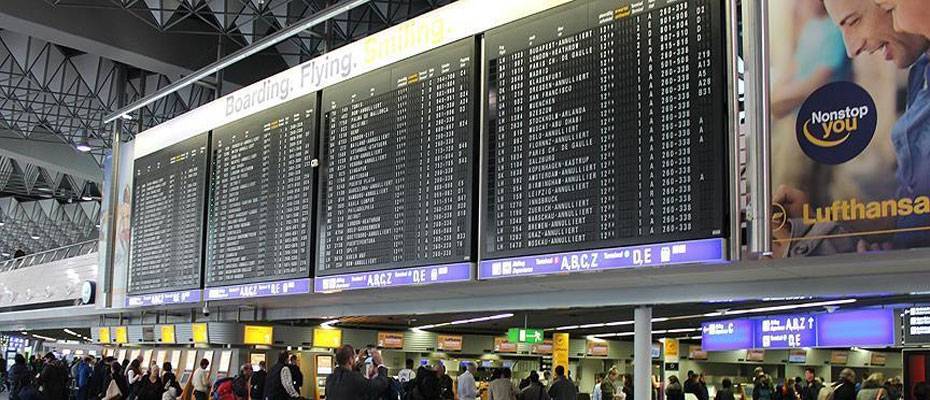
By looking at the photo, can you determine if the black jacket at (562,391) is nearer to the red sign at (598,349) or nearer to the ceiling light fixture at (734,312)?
the ceiling light fixture at (734,312)

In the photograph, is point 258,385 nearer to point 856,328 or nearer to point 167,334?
point 167,334

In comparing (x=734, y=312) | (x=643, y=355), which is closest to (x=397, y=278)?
(x=643, y=355)

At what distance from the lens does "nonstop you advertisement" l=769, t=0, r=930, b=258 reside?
702 cm

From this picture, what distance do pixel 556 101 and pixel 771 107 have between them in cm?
219

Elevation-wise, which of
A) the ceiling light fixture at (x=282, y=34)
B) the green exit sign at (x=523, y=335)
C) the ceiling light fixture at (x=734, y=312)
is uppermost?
the ceiling light fixture at (x=282, y=34)

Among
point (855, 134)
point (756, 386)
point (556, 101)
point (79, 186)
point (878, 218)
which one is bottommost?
point (756, 386)

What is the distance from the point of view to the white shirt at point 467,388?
15.5m

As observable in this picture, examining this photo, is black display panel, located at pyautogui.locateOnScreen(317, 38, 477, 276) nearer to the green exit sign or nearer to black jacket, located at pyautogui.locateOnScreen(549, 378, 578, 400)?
→ black jacket, located at pyautogui.locateOnScreen(549, 378, 578, 400)

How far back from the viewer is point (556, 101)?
9445 millimetres

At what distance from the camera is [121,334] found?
21.5 meters

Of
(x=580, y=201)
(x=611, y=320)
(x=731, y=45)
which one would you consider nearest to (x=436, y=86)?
(x=580, y=201)

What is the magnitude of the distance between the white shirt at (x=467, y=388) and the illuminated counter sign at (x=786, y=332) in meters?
5.61

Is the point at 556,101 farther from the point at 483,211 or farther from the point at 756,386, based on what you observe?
the point at 756,386

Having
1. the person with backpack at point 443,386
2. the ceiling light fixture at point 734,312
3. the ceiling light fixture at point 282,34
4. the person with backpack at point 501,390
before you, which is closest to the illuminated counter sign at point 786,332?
the ceiling light fixture at point 734,312
